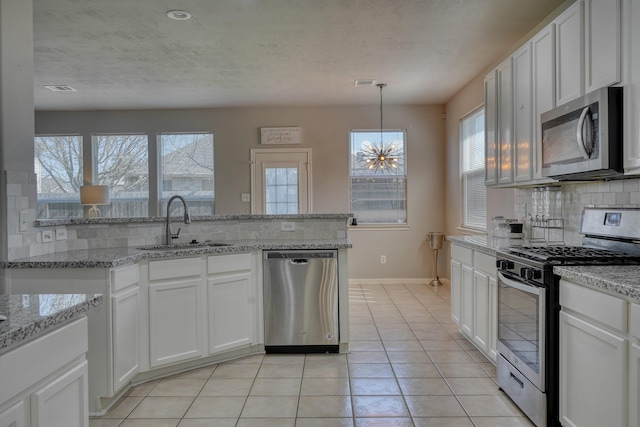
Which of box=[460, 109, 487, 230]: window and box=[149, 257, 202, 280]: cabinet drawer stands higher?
box=[460, 109, 487, 230]: window

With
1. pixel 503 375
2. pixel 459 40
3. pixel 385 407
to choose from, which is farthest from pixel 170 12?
pixel 503 375

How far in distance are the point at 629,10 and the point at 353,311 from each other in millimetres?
3540

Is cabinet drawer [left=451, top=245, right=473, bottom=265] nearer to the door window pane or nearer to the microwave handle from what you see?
the microwave handle

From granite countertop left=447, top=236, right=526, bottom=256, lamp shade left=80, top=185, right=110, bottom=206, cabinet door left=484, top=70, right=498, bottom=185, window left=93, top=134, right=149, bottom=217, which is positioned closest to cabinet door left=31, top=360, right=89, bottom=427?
granite countertop left=447, top=236, right=526, bottom=256

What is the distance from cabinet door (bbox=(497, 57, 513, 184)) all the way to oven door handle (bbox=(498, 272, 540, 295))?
1074 mm

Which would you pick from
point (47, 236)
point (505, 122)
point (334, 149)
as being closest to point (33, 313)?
point (47, 236)

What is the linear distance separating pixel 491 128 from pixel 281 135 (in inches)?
134

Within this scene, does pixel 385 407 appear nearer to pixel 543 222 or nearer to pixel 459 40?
pixel 543 222

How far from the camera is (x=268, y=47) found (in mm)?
4031

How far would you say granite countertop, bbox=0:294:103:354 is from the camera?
100cm

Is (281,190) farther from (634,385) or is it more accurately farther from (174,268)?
(634,385)

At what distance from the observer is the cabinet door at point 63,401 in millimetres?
1100

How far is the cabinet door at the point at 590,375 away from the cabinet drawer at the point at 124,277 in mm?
2308

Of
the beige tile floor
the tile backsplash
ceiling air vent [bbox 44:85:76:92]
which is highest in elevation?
ceiling air vent [bbox 44:85:76:92]
